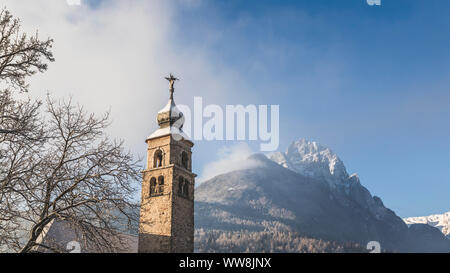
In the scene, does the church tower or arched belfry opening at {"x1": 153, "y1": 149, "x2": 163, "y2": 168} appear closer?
the church tower

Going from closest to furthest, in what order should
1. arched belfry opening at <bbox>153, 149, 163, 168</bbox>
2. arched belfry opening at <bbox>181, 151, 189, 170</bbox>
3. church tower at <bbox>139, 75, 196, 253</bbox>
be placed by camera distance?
church tower at <bbox>139, 75, 196, 253</bbox> → arched belfry opening at <bbox>153, 149, 163, 168</bbox> → arched belfry opening at <bbox>181, 151, 189, 170</bbox>

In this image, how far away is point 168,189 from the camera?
2831 centimetres

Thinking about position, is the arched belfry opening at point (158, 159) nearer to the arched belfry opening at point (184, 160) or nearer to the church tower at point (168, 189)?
the church tower at point (168, 189)

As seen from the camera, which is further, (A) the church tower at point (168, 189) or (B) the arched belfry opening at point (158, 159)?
(B) the arched belfry opening at point (158, 159)

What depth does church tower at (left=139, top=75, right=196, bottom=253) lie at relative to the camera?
26750 millimetres

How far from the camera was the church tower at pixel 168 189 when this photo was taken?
26750 mm

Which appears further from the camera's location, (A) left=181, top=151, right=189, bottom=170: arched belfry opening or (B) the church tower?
(A) left=181, top=151, right=189, bottom=170: arched belfry opening

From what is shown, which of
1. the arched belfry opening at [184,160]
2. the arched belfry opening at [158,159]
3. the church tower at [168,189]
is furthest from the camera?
the arched belfry opening at [184,160]

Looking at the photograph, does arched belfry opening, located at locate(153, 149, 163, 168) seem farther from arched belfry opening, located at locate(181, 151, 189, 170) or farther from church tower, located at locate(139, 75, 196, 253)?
arched belfry opening, located at locate(181, 151, 189, 170)

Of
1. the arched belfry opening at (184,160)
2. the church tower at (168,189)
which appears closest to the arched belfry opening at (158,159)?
the church tower at (168,189)

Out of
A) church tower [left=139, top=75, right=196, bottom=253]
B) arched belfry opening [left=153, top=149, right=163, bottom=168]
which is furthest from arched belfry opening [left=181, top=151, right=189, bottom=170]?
arched belfry opening [left=153, top=149, right=163, bottom=168]

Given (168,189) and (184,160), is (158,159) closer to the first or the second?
(184,160)

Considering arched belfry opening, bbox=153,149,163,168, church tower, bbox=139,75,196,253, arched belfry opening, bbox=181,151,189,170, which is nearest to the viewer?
church tower, bbox=139,75,196,253

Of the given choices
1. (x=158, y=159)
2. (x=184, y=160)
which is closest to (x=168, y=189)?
(x=158, y=159)
